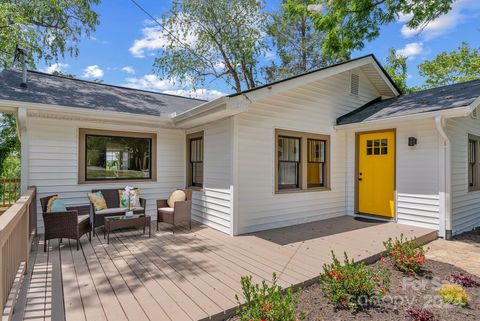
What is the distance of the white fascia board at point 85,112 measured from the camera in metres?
4.88

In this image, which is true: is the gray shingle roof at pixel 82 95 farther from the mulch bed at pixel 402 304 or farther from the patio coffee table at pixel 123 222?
the mulch bed at pixel 402 304

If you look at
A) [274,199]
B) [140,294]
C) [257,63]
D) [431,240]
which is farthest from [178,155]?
[257,63]

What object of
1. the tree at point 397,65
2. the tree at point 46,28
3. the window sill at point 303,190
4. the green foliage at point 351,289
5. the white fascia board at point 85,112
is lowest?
the green foliage at point 351,289

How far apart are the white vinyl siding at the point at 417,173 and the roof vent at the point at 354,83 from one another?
1.56m

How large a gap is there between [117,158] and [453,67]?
25.1 metres

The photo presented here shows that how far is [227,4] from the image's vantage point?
1420cm

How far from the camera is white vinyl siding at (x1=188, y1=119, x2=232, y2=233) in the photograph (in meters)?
5.55

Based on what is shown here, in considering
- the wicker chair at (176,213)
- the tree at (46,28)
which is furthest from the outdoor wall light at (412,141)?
the tree at (46,28)

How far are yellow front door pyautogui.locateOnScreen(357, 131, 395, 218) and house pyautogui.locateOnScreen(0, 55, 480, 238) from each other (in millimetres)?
25

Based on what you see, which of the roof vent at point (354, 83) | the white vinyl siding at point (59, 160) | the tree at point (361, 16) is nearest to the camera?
the white vinyl siding at point (59, 160)

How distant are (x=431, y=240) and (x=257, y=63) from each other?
42.7ft

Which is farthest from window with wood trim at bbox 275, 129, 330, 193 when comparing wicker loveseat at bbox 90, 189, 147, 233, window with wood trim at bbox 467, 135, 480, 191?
window with wood trim at bbox 467, 135, 480, 191

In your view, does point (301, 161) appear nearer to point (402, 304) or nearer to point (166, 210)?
point (166, 210)

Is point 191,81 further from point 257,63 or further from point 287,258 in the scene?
point 287,258
